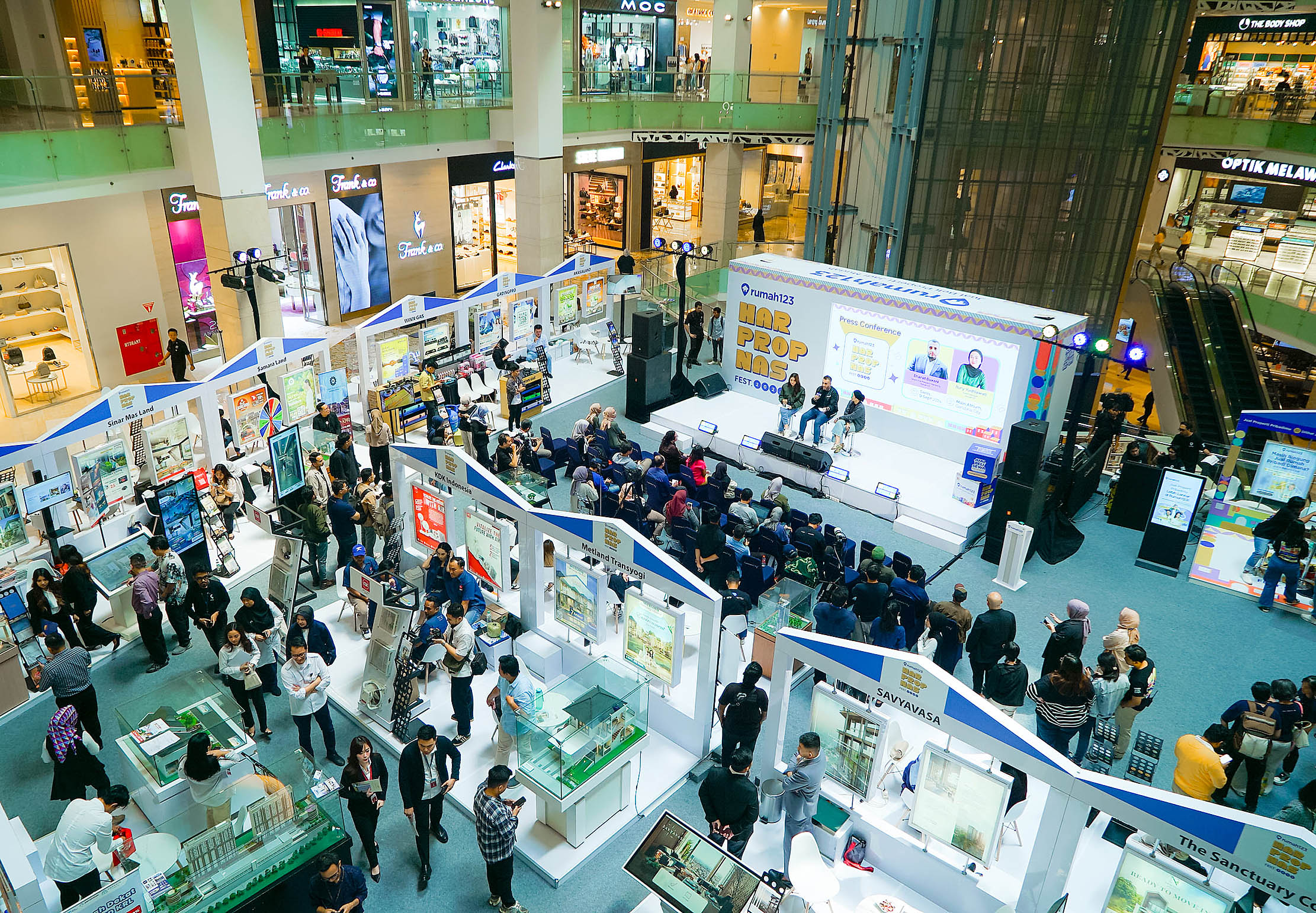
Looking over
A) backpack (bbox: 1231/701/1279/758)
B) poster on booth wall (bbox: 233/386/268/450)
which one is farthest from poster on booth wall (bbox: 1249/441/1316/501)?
poster on booth wall (bbox: 233/386/268/450)

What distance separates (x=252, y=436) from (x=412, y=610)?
6510 millimetres

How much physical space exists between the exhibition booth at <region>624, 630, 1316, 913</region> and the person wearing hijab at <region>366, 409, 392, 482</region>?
310 inches

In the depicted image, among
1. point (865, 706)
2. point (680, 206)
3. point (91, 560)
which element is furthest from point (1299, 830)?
point (680, 206)

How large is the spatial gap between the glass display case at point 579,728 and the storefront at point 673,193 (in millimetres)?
22555

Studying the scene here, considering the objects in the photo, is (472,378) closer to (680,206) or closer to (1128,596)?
(1128,596)

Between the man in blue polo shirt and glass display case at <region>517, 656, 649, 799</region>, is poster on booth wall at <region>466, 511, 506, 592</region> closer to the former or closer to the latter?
the man in blue polo shirt

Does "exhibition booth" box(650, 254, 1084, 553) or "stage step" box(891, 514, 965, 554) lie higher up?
"exhibition booth" box(650, 254, 1084, 553)

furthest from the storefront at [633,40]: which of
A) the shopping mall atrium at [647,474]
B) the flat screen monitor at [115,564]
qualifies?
the flat screen monitor at [115,564]

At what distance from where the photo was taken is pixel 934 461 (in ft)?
49.6

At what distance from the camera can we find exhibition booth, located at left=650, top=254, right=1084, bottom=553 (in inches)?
545

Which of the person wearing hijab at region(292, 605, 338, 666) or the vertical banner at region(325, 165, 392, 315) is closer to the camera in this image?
the person wearing hijab at region(292, 605, 338, 666)

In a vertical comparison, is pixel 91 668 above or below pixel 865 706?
below

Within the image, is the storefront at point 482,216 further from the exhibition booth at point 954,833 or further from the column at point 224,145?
the exhibition booth at point 954,833

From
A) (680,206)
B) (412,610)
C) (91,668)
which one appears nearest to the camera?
(412,610)
